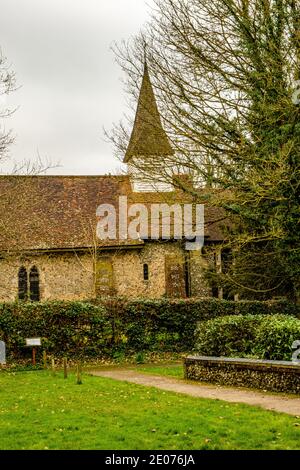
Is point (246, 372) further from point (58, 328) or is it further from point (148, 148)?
point (58, 328)

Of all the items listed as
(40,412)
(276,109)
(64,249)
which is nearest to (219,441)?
(40,412)

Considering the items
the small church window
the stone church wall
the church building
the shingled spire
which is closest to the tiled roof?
the church building

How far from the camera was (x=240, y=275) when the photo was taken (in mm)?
22094

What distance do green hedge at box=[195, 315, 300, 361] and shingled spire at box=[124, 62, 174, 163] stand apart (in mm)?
5927

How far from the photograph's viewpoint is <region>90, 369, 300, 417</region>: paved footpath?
11.1 metres

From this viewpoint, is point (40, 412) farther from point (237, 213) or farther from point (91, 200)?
point (91, 200)

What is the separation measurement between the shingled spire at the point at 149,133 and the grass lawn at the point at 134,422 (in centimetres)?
859

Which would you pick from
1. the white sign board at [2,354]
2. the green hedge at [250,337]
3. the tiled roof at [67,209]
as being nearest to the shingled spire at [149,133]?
the green hedge at [250,337]

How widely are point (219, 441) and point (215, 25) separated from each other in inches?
563

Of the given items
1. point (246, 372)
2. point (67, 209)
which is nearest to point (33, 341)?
point (246, 372)

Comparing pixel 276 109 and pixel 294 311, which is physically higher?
pixel 276 109

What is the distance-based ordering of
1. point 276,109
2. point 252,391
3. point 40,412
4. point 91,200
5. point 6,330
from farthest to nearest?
point 91,200 → point 6,330 → point 276,109 → point 252,391 → point 40,412

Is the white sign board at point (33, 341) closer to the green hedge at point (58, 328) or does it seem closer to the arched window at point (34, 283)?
the green hedge at point (58, 328)
